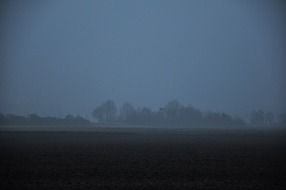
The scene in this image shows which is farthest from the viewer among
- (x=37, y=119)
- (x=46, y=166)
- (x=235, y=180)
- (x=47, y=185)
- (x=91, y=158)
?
(x=37, y=119)

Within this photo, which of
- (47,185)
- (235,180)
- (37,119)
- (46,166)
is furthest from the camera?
(37,119)

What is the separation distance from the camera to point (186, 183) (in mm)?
22250

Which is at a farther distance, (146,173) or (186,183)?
(146,173)

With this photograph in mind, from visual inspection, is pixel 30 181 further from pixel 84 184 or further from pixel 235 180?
pixel 235 180

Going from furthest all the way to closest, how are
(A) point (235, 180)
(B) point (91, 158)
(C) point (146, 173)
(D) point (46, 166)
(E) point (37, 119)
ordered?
1. (E) point (37, 119)
2. (B) point (91, 158)
3. (D) point (46, 166)
4. (C) point (146, 173)
5. (A) point (235, 180)

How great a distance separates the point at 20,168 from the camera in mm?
27000

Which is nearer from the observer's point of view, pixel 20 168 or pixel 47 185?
pixel 47 185

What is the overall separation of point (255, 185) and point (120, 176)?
24.5ft

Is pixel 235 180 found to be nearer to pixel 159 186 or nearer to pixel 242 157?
pixel 159 186

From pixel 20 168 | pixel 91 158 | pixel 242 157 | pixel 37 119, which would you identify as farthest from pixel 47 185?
pixel 37 119

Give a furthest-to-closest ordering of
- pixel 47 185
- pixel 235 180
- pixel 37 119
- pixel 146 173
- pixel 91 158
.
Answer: pixel 37 119
pixel 91 158
pixel 146 173
pixel 235 180
pixel 47 185

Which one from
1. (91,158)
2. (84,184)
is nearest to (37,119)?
(91,158)

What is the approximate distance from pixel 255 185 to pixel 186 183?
3452 mm

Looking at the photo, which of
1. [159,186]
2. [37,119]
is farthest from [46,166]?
[37,119]
